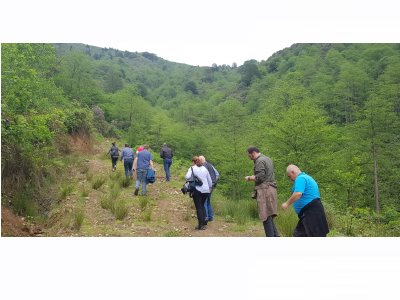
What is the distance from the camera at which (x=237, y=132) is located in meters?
35.0

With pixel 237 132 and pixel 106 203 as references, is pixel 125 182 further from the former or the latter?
pixel 237 132

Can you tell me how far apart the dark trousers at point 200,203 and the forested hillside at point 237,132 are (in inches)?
124

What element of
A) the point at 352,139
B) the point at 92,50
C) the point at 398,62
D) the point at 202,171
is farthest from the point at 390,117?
the point at 92,50

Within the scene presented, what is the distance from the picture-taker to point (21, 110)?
35.0 ft

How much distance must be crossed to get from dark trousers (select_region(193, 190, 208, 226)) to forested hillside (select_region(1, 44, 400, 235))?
3156 millimetres

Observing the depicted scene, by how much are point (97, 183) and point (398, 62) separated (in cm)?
5902

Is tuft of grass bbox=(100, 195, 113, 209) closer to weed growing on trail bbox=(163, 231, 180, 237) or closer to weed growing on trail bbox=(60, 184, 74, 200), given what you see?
weed growing on trail bbox=(60, 184, 74, 200)

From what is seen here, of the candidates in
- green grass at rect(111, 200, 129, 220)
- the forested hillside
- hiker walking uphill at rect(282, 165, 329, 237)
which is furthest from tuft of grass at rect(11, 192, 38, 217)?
hiker walking uphill at rect(282, 165, 329, 237)

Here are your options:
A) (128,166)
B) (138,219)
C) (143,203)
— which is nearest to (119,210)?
(138,219)

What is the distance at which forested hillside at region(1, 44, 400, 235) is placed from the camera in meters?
9.85

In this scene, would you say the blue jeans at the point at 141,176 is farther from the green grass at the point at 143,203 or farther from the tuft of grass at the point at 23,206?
the tuft of grass at the point at 23,206

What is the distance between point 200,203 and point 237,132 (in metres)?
27.4

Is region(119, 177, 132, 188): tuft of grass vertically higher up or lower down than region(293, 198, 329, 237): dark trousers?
lower down

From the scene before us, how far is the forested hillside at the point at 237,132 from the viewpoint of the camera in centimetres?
985
